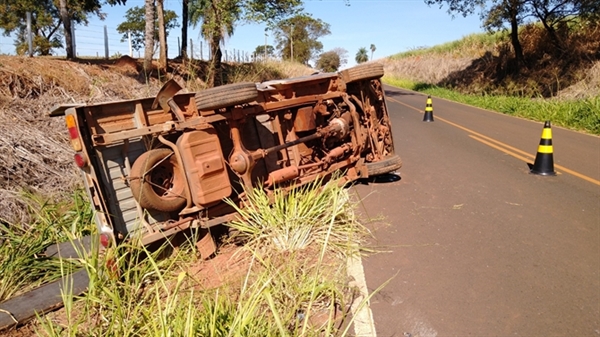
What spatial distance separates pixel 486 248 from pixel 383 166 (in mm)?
2589

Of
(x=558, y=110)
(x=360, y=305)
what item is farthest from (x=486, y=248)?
(x=558, y=110)

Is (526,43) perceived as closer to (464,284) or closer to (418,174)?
Answer: (418,174)

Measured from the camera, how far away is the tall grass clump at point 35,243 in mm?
4633

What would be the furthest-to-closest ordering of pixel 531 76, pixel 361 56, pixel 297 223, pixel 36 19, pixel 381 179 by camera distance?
1. pixel 361 56
2. pixel 36 19
3. pixel 531 76
4. pixel 381 179
5. pixel 297 223

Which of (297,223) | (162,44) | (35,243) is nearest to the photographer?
Answer: (297,223)

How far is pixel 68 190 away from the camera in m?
7.08

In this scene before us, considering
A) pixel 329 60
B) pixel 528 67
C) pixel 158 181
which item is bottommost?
pixel 158 181

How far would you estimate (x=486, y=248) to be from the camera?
15.8 feet

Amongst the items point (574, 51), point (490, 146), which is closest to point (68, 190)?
point (490, 146)

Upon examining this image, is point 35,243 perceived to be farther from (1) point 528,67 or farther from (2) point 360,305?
(1) point 528,67

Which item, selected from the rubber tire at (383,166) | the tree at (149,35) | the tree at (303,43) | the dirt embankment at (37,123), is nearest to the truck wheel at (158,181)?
the dirt embankment at (37,123)

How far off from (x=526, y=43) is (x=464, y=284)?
93.8ft

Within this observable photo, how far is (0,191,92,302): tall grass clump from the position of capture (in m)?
4.63

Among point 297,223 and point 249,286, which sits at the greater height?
point 297,223
